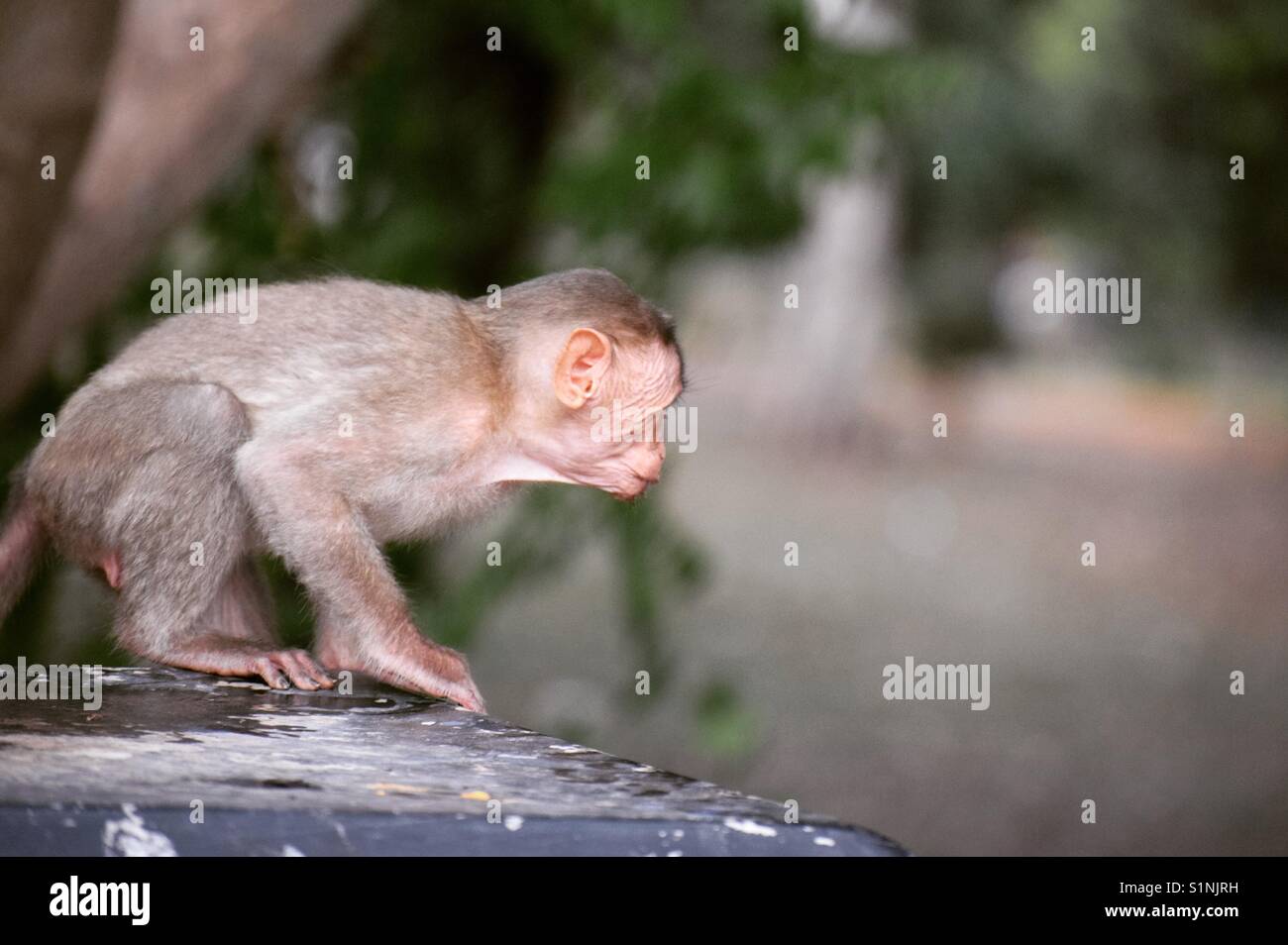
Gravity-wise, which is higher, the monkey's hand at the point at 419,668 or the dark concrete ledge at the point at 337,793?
the monkey's hand at the point at 419,668

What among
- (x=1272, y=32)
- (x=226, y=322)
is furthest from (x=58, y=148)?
(x=1272, y=32)

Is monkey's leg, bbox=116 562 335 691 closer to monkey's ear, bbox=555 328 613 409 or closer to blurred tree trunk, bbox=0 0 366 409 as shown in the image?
monkey's ear, bbox=555 328 613 409

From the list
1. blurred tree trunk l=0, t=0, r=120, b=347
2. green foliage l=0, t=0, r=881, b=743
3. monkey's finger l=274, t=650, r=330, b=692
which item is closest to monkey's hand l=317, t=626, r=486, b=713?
monkey's finger l=274, t=650, r=330, b=692

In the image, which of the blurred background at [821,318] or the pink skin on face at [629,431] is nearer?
the pink skin on face at [629,431]

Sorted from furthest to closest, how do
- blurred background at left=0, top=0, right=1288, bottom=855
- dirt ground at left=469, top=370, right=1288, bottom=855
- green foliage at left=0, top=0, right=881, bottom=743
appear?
dirt ground at left=469, top=370, right=1288, bottom=855 < green foliage at left=0, top=0, right=881, bottom=743 < blurred background at left=0, top=0, right=1288, bottom=855

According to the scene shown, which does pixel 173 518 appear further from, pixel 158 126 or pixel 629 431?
pixel 158 126

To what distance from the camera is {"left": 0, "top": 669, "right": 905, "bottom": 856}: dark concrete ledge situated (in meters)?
2.13

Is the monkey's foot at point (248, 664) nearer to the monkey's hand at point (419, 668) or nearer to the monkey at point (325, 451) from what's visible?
the monkey at point (325, 451)

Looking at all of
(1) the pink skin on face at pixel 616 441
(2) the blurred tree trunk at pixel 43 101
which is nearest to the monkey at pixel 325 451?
(1) the pink skin on face at pixel 616 441

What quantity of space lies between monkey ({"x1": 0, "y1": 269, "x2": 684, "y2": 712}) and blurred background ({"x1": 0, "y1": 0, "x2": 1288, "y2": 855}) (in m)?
0.39

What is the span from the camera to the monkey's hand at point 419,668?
341 cm

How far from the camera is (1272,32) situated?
51.4ft

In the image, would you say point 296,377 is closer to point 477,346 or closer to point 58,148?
point 477,346

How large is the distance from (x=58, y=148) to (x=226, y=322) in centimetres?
85
